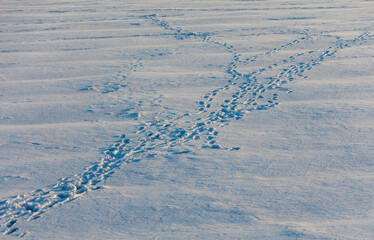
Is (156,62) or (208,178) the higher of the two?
(156,62)

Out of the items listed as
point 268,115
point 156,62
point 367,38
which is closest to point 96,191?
point 268,115

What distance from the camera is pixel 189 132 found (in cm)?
282

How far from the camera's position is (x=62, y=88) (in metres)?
3.55

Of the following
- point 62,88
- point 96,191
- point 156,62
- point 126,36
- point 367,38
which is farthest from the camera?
point 126,36

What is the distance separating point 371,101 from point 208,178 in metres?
1.64

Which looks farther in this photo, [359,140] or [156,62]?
[156,62]

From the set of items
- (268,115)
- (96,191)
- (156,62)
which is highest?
(156,62)

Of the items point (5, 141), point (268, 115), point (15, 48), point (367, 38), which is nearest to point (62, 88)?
point (5, 141)

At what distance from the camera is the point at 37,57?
14.2ft

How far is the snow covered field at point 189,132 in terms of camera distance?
1972mm

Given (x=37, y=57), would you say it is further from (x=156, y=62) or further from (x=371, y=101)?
(x=371, y=101)

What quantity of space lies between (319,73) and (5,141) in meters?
2.75

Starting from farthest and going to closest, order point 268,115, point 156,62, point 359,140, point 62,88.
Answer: point 156,62
point 62,88
point 268,115
point 359,140

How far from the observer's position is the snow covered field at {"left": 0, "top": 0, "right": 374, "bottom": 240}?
1972 millimetres
